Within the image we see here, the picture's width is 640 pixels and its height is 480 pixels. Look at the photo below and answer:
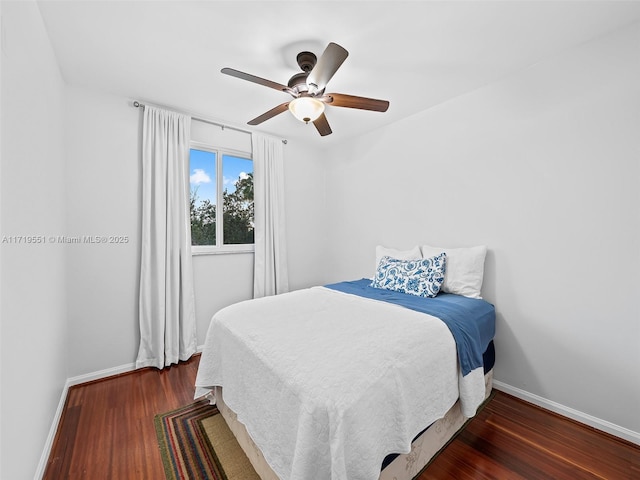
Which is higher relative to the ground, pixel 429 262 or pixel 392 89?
pixel 392 89

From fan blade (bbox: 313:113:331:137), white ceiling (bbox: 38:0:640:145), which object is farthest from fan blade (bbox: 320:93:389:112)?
white ceiling (bbox: 38:0:640:145)

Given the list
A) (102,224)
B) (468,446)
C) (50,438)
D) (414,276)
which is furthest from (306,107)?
(50,438)

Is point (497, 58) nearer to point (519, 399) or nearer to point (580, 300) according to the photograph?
point (580, 300)

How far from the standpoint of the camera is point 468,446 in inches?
68.4

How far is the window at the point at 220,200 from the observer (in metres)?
3.17

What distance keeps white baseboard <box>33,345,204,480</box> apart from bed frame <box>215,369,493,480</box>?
3.10ft

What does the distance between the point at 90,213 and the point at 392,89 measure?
2.94 meters

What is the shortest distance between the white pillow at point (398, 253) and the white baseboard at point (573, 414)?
127 cm

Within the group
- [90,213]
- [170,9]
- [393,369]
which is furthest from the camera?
[90,213]

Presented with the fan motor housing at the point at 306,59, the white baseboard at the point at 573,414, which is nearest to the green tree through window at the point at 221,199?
the fan motor housing at the point at 306,59

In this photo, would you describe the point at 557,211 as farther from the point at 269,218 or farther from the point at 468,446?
the point at 269,218

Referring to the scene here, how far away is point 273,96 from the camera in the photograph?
265 centimetres

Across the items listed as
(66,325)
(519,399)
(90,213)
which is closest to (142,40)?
(90,213)

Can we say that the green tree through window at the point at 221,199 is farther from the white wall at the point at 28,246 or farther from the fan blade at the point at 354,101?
the fan blade at the point at 354,101
